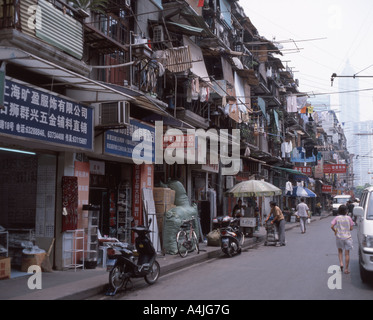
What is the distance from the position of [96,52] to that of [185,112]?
5.99 metres

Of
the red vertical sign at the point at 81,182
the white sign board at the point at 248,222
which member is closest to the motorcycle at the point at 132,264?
the red vertical sign at the point at 81,182

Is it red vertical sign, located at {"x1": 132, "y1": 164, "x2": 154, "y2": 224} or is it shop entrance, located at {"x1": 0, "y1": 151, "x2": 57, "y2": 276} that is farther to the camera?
red vertical sign, located at {"x1": 132, "y1": 164, "x2": 154, "y2": 224}

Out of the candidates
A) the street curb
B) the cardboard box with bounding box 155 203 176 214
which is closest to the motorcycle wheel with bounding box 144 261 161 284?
the street curb

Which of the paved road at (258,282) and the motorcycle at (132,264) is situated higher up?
the motorcycle at (132,264)

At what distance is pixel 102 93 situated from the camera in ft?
35.9

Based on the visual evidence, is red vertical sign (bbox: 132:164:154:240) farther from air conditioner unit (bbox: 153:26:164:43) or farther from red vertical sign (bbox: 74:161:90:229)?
air conditioner unit (bbox: 153:26:164:43)

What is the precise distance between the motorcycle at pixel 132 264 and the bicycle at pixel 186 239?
11.1 ft

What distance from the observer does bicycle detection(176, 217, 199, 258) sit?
12.5 metres

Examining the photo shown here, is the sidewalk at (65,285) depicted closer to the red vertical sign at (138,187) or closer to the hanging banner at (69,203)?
the hanging banner at (69,203)

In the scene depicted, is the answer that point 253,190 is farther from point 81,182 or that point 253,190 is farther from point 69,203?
point 69,203

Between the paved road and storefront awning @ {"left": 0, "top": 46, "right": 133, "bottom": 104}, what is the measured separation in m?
4.52

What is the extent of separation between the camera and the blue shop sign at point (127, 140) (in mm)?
11406
